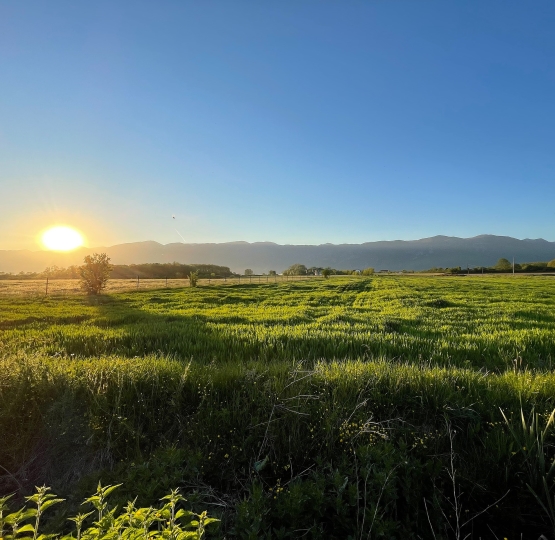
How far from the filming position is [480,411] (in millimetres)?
3881

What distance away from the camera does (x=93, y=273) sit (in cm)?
3209

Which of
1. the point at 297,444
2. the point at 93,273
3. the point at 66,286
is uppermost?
the point at 93,273

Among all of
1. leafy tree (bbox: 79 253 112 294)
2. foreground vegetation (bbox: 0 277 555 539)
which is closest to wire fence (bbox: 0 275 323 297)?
leafy tree (bbox: 79 253 112 294)

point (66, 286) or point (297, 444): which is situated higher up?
point (297, 444)

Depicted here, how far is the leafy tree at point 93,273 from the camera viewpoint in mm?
31922

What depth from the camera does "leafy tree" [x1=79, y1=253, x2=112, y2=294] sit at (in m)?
31.9

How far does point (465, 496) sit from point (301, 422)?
5.39 ft

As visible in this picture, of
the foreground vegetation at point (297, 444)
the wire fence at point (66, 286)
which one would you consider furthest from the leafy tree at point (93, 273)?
the foreground vegetation at point (297, 444)

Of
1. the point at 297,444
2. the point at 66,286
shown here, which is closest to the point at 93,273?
the point at 66,286

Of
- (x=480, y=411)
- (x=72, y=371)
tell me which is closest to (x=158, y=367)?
(x=72, y=371)

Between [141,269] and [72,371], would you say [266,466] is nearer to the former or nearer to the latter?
[72,371]

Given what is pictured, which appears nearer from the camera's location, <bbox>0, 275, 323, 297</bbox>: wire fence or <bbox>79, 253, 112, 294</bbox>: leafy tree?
<bbox>79, 253, 112, 294</bbox>: leafy tree

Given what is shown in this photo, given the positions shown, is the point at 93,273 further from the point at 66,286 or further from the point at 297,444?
the point at 297,444

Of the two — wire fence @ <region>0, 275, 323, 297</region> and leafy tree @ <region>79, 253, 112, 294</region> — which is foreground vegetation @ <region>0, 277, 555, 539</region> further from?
wire fence @ <region>0, 275, 323, 297</region>
